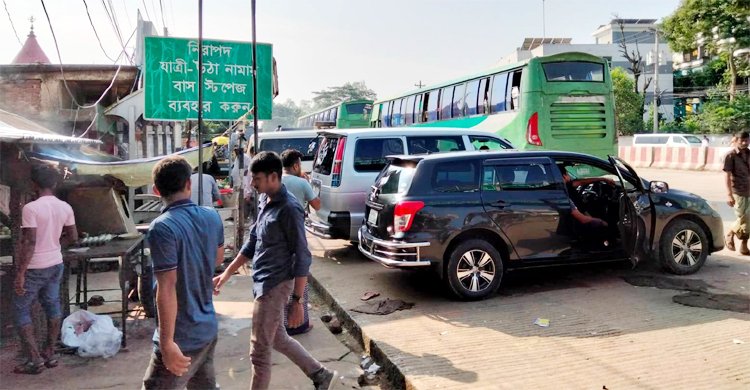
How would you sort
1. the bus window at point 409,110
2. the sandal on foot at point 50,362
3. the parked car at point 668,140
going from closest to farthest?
the sandal on foot at point 50,362 → the bus window at point 409,110 → the parked car at point 668,140

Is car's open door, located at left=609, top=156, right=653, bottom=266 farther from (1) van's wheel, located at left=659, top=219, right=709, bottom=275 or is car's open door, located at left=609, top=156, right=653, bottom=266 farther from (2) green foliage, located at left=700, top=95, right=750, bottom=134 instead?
(2) green foliage, located at left=700, top=95, right=750, bottom=134

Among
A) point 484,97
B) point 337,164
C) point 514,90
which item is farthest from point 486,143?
point 484,97

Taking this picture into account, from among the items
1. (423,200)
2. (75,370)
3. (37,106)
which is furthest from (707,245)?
(37,106)

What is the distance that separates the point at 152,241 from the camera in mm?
2686

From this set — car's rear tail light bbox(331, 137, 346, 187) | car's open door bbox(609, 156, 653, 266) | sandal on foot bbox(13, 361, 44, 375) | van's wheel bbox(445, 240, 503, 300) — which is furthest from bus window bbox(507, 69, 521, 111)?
sandal on foot bbox(13, 361, 44, 375)

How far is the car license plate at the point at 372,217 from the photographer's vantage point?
21.2ft

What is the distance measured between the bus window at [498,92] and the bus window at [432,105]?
11.4 ft

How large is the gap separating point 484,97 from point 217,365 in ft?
35.8

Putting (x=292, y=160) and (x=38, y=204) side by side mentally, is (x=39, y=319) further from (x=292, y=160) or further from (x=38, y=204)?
(x=292, y=160)

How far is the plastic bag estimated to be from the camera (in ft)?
16.0

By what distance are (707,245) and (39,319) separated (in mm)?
7309

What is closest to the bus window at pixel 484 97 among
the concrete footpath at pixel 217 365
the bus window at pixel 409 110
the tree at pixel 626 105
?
the bus window at pixel 409 110

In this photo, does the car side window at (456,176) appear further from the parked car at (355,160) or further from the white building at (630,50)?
the white building at (630,50)

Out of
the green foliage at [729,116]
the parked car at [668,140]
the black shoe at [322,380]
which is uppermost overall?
the green foliage at [729,116]
